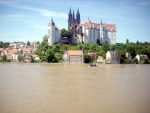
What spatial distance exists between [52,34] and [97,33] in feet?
15.0

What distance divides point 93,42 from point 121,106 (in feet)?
67.3

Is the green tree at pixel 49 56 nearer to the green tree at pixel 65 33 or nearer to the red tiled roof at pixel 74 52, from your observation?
the red tiled roof at pixel 74 52

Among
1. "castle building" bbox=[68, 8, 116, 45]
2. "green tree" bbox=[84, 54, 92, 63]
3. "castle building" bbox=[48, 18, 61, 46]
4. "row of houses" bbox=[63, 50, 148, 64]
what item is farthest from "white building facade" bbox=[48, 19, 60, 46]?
"green tree" bbox=[84, 54, 92, 63]

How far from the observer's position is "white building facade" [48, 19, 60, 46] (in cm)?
2262

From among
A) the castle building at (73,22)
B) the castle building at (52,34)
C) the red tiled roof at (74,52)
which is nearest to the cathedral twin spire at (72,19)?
the castle building at (73,22)

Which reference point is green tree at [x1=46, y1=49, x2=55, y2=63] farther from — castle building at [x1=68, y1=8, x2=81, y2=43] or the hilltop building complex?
castle building at [x1=68, y1=8, x2=81, y2=43]

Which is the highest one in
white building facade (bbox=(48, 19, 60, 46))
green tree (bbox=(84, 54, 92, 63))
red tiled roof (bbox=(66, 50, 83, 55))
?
white building facade (bbox=(48, 19, 60, 46))

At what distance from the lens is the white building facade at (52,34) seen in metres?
22.6

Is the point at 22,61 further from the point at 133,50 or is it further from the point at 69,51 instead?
the point at 133,50

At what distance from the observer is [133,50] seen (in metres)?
19.7

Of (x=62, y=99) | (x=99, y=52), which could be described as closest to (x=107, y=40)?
(x=99, y=52)

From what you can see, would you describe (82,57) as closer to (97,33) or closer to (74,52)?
(74,52)

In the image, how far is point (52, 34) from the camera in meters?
22.7

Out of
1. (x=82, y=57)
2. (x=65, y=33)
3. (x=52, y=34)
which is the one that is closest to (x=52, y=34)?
(x=52, y=34)
